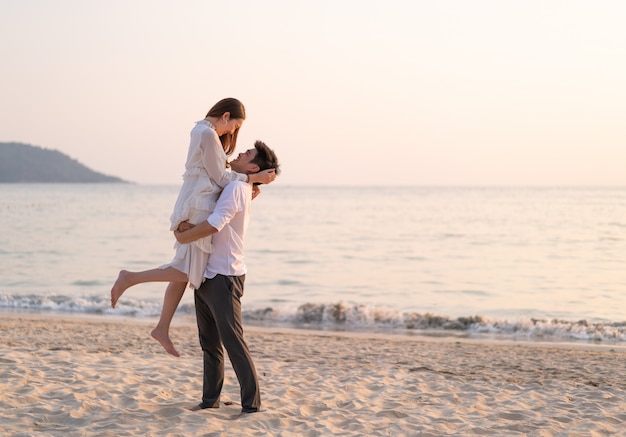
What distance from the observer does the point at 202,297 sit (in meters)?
5.05

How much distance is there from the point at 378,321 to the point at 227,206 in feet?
29.1

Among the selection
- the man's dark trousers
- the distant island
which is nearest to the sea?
the man's dark trousers

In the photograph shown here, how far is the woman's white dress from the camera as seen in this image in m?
4.71

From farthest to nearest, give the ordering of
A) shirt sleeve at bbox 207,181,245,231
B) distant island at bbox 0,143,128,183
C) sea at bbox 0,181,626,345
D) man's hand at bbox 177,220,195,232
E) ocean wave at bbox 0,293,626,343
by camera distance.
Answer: distant island at bbox 0,143,128,183 < sea at bbox 0,181,626,345 < ocean wave at bbox 0,293,626,343 < man's hand at bbox 177,220,195,232 < shirt sleeve at bbox 207,181,245,231

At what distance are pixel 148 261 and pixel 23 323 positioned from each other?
11936 millimetres

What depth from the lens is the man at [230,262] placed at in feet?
15.6

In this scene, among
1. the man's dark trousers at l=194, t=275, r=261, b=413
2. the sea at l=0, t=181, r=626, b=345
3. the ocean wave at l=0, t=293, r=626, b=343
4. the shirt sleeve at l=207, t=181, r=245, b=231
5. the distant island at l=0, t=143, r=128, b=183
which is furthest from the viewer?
the distant island at l=0, t=143, r=128, b=183

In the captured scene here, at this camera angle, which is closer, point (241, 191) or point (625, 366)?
point (241, 191)

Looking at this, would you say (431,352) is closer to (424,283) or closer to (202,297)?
(202,297)

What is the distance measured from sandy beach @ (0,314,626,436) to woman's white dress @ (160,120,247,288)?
3.75 ft

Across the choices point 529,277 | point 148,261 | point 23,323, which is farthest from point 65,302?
point 529,277

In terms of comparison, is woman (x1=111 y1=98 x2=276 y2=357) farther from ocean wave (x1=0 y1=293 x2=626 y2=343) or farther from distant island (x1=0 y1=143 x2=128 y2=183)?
distant island (x1=0 y1=143 x2=128 y2=183)

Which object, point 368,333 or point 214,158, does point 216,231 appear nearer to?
point 214,158

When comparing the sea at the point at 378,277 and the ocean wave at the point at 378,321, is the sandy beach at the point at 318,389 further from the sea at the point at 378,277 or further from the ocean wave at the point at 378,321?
the sea at the point at 378,277
